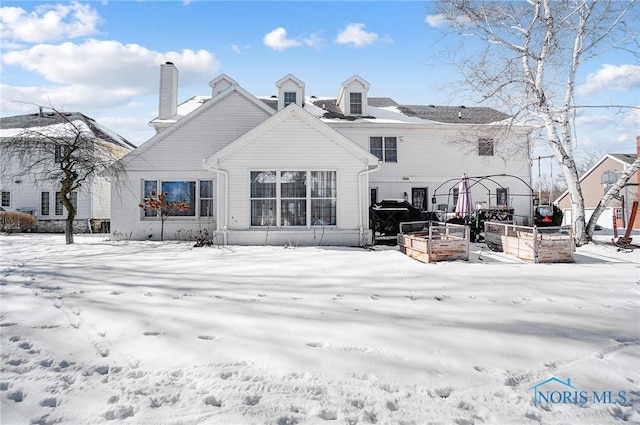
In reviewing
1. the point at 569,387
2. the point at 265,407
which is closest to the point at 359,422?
the point at 265,407

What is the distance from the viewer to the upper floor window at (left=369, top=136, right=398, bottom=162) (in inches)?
716

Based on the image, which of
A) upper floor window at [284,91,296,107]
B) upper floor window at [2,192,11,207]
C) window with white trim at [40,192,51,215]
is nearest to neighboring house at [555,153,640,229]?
upper floor window at [284,91,296,107]

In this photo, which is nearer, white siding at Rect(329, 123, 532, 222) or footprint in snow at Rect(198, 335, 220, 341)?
footprint in snow at Rect(198, 335, 220, 341)

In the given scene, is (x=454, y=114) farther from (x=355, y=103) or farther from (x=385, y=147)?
(x=355, y=103)

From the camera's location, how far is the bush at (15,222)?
1767cm

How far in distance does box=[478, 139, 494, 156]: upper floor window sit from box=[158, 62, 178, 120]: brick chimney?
15.2 metres

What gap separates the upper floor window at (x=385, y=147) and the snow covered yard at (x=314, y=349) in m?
12.0

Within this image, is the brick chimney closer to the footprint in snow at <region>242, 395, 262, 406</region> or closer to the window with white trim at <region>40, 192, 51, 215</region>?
the window with white trim at <region>40, 192, 51, 215</region>

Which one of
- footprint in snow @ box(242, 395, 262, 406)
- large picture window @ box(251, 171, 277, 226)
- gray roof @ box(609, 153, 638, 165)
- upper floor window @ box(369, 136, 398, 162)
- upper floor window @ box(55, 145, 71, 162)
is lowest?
footprint in snow @ box(242, 395, 262, 406)

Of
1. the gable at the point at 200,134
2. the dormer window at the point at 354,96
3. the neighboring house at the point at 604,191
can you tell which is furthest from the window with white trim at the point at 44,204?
the neighboring house at the point at 604,191

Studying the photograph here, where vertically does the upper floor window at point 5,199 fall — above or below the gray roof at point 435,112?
below

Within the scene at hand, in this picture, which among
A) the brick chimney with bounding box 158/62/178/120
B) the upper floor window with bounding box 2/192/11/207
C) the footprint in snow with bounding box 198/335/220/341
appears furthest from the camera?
the upper floor window with bounding box 2/192/11/207

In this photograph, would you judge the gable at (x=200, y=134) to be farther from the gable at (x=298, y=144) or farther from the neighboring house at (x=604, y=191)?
the neighboring house at (x=604, y=191)

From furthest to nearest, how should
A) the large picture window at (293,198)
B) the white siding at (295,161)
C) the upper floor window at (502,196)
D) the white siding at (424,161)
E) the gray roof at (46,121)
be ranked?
the gray roof at (46,121) < the upper floor window at (502,196) < the white siding at (424,161) < the large picture window at (293,198) < the white siding at (295,161)
